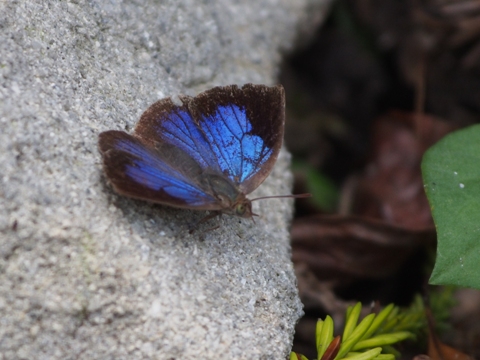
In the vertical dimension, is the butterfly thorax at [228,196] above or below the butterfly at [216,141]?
below

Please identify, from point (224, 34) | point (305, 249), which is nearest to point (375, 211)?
point (305, 249)

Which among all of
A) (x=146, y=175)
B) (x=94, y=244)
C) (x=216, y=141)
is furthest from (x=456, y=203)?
(x=94, y=244)

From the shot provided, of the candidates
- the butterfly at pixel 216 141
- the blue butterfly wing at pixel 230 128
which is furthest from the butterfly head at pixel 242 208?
the blue butterfly wing at pixel 230 128

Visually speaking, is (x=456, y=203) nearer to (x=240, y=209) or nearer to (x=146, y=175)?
(x=240, y=209)

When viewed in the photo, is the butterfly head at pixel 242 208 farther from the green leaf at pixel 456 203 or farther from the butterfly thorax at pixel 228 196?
the green leaf at pixel 456 203

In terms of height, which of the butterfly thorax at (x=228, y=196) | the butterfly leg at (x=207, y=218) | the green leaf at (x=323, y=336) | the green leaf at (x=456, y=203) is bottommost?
the green leaf at (x=323, y=336)

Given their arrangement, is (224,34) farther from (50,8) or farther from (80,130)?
(80,130)
